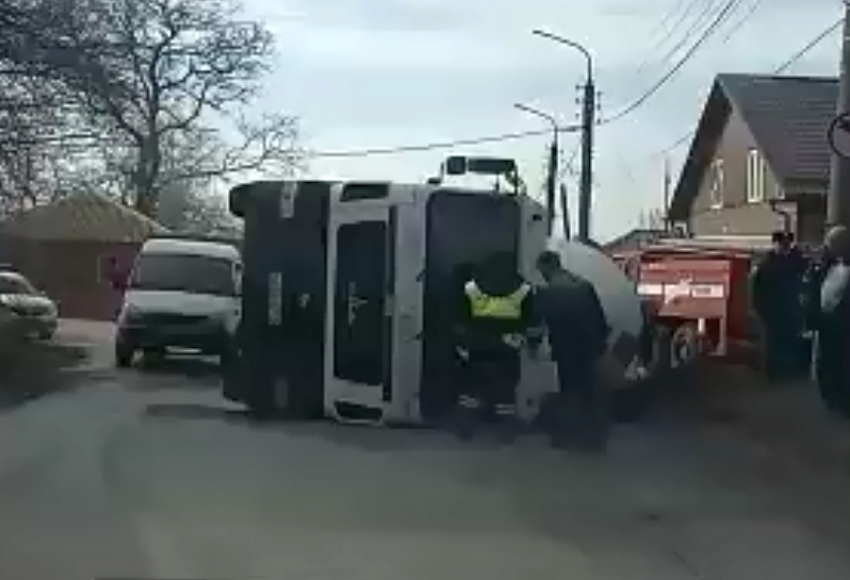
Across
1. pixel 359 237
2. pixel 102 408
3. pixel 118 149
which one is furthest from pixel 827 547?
pixel 118 149

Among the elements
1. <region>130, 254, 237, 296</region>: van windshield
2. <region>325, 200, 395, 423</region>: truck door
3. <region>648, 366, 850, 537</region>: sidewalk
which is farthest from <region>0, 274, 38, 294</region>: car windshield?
<region>648, 366, 850, 537</region>: sidewalk

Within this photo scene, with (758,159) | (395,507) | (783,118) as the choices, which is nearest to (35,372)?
(395,507)

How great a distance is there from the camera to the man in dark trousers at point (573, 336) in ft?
52.4

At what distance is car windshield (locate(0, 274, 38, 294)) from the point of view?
126 ft

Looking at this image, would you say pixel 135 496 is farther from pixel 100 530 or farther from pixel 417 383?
pixel 417 383

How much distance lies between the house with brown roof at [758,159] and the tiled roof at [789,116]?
25 millimetres

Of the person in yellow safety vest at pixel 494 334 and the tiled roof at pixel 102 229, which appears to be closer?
the person in yellow safety vest at pixel 494 334

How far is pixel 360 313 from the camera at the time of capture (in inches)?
672

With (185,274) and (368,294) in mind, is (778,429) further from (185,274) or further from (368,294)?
(185,274)

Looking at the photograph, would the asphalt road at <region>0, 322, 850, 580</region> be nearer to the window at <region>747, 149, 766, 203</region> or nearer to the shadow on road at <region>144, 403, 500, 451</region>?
the shadow on road at <region>144, 403, 500, 451</region>

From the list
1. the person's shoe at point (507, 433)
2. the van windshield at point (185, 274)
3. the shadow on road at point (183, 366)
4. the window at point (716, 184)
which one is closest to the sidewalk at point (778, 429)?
the person's shoe at point (507, 433)

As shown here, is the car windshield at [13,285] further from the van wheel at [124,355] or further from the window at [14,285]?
the van wheel at [124,355]

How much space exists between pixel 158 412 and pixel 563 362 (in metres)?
4.51

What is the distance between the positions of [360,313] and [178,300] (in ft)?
37.1
